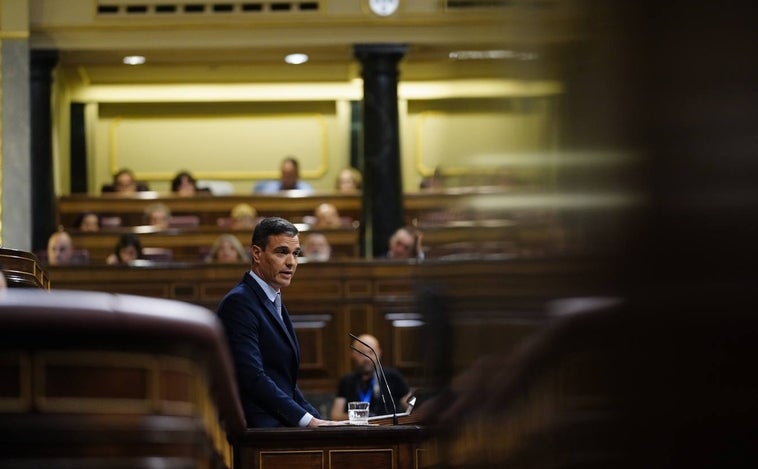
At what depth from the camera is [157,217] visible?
1133 centimetres

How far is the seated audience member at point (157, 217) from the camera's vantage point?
1133 cm

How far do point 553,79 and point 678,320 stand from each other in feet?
0.79

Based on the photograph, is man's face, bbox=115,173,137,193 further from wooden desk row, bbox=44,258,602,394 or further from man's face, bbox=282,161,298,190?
wooden desk row, bbox=44,258,602,394

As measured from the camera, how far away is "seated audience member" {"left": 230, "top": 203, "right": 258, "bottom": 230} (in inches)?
442

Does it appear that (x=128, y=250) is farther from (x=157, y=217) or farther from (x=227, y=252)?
(x=157, y=217)

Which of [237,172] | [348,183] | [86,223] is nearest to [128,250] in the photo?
[86,223]

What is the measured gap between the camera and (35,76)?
12266mm

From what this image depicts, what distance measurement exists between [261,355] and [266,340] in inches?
2.4

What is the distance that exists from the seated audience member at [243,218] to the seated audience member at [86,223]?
1.28 meters

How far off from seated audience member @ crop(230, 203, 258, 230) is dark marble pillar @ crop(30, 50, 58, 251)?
1.90 m

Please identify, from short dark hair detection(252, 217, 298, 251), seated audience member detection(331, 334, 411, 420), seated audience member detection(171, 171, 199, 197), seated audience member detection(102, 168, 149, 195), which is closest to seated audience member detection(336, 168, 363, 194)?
seated audience member detection(171, 171, 199, 197)

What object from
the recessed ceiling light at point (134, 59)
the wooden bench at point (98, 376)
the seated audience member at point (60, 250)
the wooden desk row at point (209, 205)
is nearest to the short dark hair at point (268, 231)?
the wooden bench at point (98, 376)

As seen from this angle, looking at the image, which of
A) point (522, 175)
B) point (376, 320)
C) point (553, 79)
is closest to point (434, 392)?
point (522, 175)

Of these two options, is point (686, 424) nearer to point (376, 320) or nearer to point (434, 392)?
point (434, 392)
